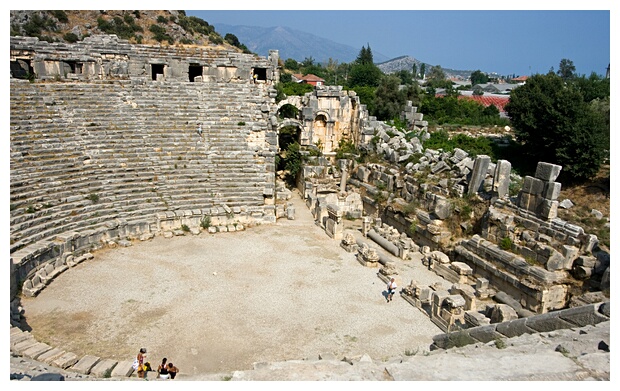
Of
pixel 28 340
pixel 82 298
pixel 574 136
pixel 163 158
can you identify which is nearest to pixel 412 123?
pixel 574 136

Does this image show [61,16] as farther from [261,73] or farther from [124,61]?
[261,73]

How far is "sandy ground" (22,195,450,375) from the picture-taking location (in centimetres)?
970

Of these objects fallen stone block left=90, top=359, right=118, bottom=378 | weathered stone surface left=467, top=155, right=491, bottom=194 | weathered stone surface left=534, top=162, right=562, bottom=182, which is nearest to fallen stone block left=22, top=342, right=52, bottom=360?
fallen stone block left=90, top=359, right=118, bottom=378

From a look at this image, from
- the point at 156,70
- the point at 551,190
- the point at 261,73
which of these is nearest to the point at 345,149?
the point at 261,73

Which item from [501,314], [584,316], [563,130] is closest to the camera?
[584,316]

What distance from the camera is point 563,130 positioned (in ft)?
65.9

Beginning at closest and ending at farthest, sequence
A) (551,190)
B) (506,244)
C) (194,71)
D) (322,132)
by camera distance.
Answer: (551,190), (506,244), (194,71), (322,132)

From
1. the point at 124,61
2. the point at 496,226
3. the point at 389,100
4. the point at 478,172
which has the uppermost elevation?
the point at 124,61

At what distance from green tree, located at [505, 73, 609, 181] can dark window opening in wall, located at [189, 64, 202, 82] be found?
51.2 feet

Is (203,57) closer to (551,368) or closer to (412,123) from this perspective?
(412,123)

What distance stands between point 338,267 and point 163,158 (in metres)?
7.85

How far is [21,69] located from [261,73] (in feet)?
34.5

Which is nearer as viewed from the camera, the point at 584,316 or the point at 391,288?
the point at 584,316

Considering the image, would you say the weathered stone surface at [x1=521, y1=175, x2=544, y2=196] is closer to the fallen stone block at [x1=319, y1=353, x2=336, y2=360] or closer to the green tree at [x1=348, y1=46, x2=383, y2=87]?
the fallen stone block at [x1=319, y1=353, x2=336, y2=360]
